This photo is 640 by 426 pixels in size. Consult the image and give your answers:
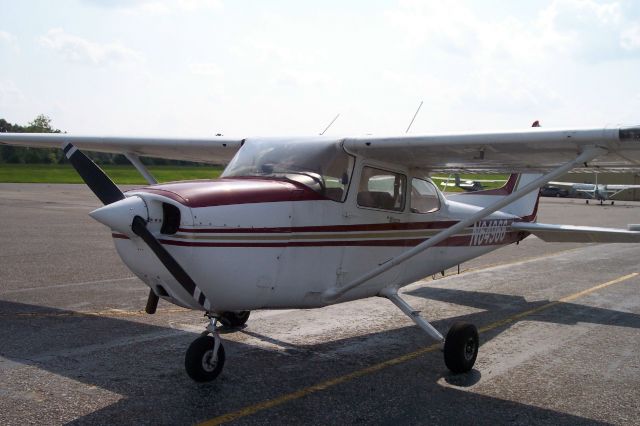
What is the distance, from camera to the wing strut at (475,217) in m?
5.46

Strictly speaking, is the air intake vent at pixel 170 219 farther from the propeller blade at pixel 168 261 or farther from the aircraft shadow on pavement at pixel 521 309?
the aircraft shadow on pavement at pixel 521 309

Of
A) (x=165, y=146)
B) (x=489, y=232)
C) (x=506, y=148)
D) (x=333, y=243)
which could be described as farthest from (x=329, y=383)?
(x=165, y=146)

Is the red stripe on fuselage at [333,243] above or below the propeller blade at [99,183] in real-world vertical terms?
below

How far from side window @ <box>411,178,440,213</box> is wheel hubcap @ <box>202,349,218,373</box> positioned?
2.80 meters

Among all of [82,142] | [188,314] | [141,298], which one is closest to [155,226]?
[188,314]

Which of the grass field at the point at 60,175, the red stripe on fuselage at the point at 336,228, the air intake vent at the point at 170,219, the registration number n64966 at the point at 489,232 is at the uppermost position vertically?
the air intake vent at the point at 170,219

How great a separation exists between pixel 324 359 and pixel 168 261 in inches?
88.2

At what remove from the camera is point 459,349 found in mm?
5926

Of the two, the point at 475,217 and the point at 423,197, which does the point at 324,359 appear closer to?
the point at 475,217

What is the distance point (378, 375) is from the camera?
5824mm

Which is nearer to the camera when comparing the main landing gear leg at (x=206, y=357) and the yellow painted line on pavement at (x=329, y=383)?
the yellow painted line on pavement at (x=329, y=383)

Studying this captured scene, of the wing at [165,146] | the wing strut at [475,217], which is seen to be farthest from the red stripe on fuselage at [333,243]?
the wing at [165,146]

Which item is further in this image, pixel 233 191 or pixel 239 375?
pixel 239 375

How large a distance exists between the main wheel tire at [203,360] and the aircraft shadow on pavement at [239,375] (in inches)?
3.8
